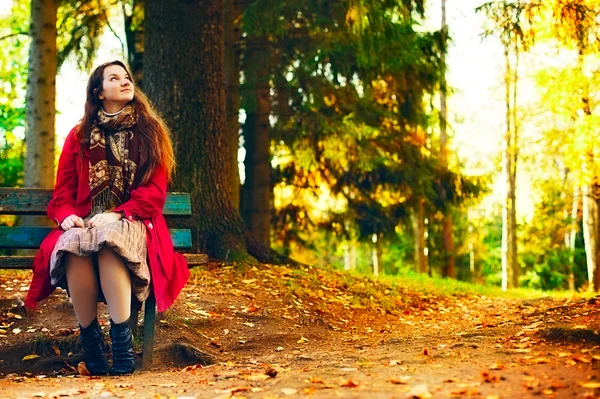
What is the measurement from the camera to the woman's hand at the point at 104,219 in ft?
16.5

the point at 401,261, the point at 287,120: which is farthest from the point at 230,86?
the point at 401,261

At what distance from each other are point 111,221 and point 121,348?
0.84 meters

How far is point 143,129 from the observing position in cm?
545

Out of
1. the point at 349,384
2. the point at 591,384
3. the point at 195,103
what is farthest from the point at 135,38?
the point at 591,384

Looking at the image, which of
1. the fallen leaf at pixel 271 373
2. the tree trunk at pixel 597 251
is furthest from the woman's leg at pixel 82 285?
the tree trunk at pixel 597 251

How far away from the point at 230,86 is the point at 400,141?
3.59m

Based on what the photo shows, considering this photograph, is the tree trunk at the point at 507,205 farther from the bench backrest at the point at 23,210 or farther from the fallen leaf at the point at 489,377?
the fallen leaf at the point at 489,377

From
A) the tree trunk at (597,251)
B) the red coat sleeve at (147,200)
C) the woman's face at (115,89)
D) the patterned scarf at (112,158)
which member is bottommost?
the tree trunk at (597,251)

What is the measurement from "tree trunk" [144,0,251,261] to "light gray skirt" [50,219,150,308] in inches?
134

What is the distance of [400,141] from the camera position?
552 inches

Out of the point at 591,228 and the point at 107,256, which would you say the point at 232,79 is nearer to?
the point at 107,256

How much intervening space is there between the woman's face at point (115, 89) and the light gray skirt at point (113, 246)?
912mm

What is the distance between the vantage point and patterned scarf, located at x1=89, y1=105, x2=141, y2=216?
207 inches

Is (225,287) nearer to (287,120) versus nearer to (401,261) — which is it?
(287,120)
